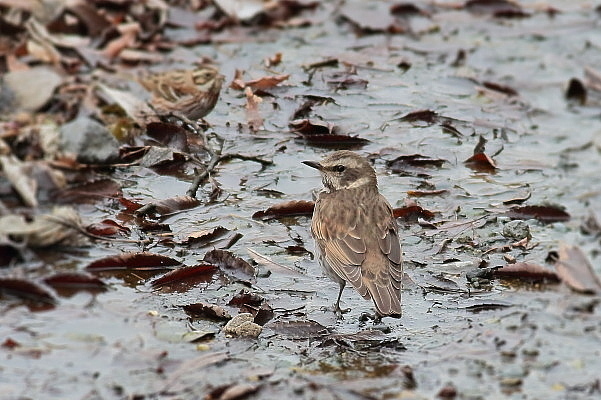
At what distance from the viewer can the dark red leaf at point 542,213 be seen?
1025 cm

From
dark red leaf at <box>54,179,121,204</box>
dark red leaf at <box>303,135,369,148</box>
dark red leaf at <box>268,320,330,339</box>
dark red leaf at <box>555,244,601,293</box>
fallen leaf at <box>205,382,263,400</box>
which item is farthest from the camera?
dark red leaf at <box>303,135,369,148</box>

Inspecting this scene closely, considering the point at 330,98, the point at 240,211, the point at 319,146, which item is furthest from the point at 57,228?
the point at 330,98

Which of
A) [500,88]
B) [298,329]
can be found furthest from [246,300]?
[500,88]

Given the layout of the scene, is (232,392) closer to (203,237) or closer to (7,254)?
(7,254)

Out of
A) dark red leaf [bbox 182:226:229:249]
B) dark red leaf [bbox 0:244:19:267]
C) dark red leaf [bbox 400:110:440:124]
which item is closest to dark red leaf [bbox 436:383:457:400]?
dark red leaf [bbox 182:226:229:249]

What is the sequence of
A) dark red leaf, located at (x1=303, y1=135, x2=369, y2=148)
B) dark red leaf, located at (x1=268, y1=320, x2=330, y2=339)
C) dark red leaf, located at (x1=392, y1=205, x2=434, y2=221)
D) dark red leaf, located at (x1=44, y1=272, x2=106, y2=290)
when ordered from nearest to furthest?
dark red leaf, located at (x1=268, y1=320, x2=330, y2=339) < dark red leaf, located at (x1=44, y1=272, x2=106, y2=290) < dark red leaf, located at (x1=392, y1=205, x2=434, y2=221) < dark red leaf, located at (x1=303, y1=135, x2=369, y2=148)

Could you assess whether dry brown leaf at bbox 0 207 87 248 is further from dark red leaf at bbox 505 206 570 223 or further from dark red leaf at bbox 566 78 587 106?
dark red leaf at bbox 566 78 587 106

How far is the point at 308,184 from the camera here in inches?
429

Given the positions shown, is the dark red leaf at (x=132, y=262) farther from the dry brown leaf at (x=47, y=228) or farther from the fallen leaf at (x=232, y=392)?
the fallen leaf at (x=232, y=392)

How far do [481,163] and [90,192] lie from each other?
13.8 ft

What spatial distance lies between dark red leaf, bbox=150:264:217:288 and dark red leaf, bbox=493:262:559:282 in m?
2.36

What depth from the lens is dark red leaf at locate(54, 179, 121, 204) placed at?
32.2 feet

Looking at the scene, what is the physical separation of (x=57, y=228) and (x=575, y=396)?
429 centimetres

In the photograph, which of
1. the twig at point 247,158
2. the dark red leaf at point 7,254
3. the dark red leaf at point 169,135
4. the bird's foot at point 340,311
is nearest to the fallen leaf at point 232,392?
the bird's foot at point 340,311
